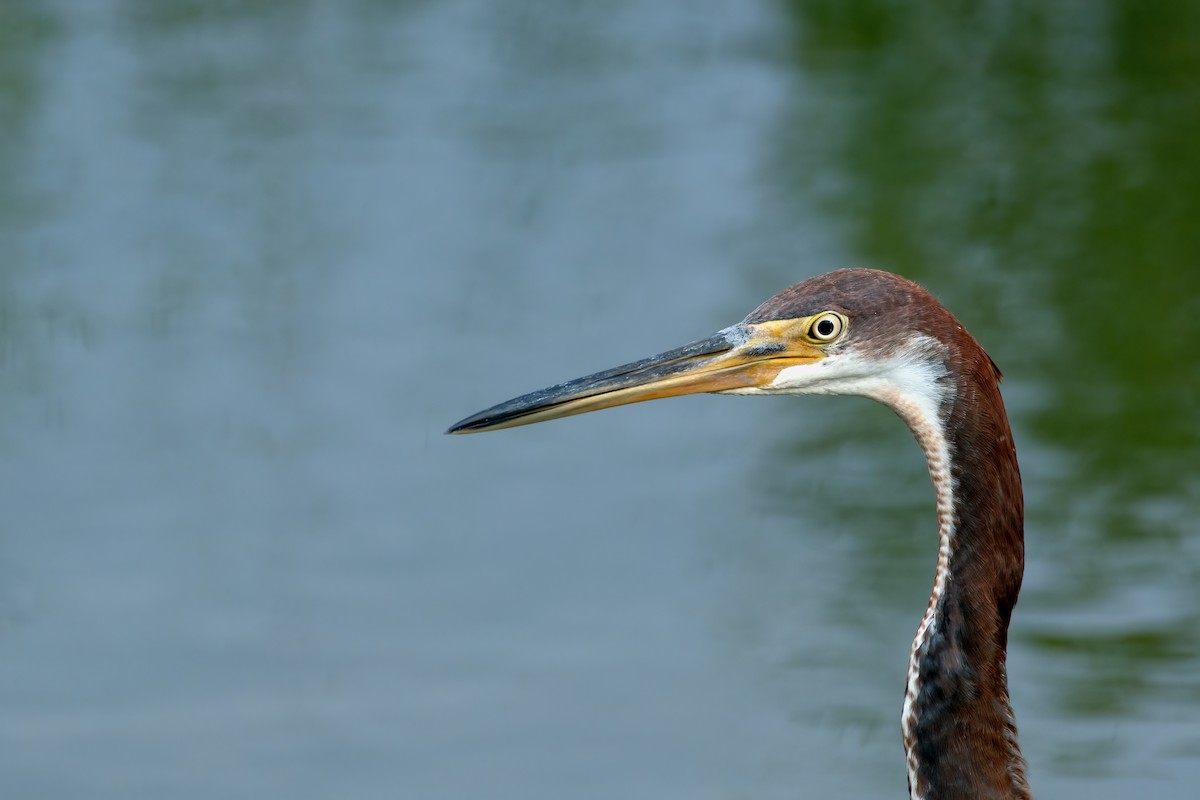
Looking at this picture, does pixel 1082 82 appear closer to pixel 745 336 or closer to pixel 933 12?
pixel 933 12

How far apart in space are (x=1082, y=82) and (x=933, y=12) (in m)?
1.47

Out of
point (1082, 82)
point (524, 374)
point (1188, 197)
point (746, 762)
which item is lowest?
point (746, 762)

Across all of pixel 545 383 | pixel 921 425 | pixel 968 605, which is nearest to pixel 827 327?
pixel 921 425

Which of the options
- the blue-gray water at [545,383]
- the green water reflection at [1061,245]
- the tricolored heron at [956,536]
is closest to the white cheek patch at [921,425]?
the tricolored heron at [956,536]

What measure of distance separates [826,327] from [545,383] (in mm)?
4266

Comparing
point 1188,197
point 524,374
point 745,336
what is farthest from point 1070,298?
point 745,336

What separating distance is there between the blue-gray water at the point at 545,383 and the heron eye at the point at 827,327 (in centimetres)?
232

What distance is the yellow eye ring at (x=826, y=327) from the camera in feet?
14.4

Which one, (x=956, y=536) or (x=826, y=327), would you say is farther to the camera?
(x=826, y=327)

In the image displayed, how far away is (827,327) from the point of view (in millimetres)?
4445

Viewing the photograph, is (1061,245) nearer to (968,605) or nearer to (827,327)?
(827,327)

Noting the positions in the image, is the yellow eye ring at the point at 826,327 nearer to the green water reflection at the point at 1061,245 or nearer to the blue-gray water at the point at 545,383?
the blue-gray water at the point at 545,383

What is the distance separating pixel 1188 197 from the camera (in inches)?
417

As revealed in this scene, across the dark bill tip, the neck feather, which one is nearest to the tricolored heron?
the neck feather
